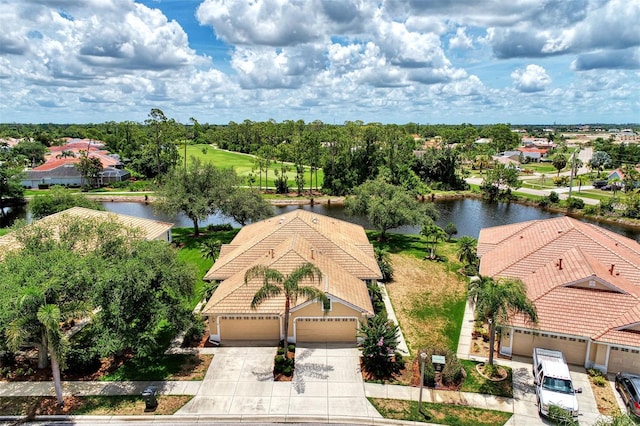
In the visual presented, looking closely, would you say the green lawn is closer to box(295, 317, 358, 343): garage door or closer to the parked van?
box(295, 317, 358, 343): garage door

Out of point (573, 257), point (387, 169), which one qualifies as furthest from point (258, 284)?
point (387, 169)

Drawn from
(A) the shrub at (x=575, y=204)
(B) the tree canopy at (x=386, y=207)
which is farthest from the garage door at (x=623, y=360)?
(A) the shrub at (x=575, y=204)

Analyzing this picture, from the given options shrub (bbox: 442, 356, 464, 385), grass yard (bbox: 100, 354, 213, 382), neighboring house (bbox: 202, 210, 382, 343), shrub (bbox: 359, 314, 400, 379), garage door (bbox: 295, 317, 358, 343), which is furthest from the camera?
garage door (bbox: 295, 317, 358, 343)

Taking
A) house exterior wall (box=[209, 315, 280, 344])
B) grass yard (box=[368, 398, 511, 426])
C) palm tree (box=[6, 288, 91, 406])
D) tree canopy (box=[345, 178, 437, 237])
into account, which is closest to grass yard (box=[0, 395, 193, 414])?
palm tree (box=[6, 288, 91, 406])

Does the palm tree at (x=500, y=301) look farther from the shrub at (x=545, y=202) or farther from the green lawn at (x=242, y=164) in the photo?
the green lawn at (x=242, y=164)

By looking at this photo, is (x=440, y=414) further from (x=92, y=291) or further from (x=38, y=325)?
(x=38, y=325)

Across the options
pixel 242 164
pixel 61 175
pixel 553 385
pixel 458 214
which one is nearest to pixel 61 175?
pixel 61 175
